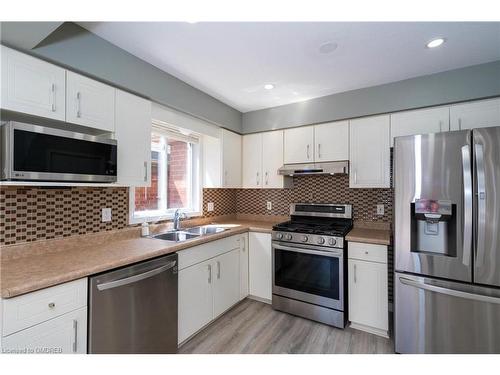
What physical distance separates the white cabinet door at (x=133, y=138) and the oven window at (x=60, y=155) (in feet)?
0.51

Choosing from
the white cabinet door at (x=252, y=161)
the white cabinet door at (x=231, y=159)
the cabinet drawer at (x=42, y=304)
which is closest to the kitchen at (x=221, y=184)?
the cabinet drawer at (x=42, y=304)

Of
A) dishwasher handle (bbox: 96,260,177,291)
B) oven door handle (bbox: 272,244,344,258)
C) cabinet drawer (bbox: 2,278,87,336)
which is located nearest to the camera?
cabinet drawer (bbox: 2,278,87,336)

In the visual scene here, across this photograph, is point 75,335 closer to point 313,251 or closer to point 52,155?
point 52,155

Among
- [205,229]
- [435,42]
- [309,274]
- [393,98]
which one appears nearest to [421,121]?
[393,98]

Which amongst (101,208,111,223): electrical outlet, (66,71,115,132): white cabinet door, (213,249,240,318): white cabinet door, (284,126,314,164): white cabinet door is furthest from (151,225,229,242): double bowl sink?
(284,126,314,164): white cabinet door

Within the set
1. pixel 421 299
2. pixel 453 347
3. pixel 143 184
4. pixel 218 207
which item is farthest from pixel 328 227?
pixel 143 184

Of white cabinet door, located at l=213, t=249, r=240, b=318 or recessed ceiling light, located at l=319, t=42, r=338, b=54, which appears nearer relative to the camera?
recessed ceiling light, located at l=319, t=42, r=338, b=54

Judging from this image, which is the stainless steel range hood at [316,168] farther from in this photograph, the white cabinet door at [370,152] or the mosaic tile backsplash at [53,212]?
the mosaic tile backsplash at [53,212]

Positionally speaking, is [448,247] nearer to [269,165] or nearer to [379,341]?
[379,341]

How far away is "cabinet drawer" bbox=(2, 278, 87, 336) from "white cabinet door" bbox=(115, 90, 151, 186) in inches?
32.1

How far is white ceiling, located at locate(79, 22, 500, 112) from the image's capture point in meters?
1.50

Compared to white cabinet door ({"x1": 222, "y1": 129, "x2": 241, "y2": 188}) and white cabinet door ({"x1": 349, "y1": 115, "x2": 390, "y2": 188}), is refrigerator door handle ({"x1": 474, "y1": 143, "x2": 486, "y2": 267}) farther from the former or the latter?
white cabinet door ({"x1": 222, "y1": 129, "x2": 241, "y2": 188})

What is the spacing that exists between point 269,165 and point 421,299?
1992 mm

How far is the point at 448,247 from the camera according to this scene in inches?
67.8
